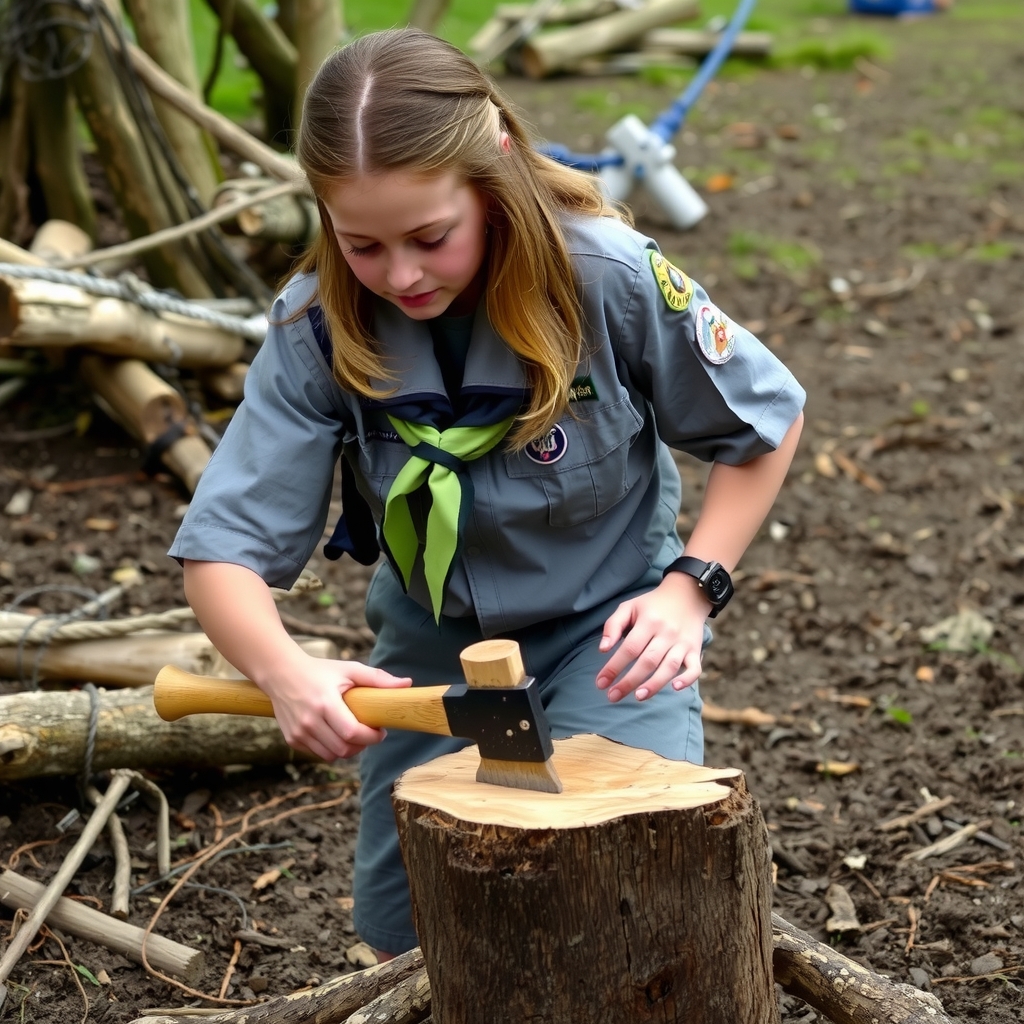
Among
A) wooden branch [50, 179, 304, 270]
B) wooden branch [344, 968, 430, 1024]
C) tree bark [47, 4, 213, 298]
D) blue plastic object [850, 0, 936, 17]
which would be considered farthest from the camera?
blue plastic object [850, 0, 936, 17]

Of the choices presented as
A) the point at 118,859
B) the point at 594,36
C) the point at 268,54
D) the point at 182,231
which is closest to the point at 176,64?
the point at 268,54

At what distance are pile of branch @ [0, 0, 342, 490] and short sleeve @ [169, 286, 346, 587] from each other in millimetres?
2013

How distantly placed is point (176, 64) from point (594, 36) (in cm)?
569

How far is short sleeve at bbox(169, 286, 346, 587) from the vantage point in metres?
2.03

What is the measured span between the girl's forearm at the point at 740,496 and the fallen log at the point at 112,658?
1169 mm

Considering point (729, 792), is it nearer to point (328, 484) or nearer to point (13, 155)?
point (328, 484)

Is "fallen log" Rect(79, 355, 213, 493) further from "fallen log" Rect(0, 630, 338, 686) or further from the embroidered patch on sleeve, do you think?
the embroidered patch on sleeve

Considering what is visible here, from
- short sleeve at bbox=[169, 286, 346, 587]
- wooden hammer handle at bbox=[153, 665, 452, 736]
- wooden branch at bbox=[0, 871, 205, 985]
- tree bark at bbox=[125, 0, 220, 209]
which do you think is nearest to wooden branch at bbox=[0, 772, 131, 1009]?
wooden branch at bbox=[0, 871, 205, 985]

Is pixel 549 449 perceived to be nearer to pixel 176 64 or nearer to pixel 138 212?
pixel 138 212

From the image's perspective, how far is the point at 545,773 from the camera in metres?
1.80

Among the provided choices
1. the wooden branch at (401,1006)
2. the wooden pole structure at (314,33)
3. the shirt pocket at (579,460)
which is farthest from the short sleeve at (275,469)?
the wooden pole structure at (314,33)

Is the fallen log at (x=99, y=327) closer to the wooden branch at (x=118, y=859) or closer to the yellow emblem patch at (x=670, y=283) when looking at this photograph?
the wooden branch at (x=118, y=859)

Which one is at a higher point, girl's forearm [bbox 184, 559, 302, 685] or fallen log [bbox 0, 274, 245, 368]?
girl's forearm [bbox 184, 559, 302, 685]

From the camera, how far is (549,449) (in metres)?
2.12
